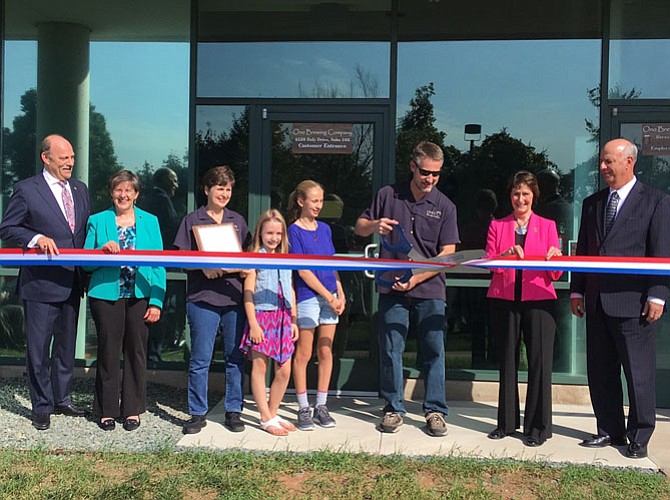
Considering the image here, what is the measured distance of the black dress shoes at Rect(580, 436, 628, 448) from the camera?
5.19 m

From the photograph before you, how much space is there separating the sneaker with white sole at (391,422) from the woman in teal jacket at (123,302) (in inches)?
70.4

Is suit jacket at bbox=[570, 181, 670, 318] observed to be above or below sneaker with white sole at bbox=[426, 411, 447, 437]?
above

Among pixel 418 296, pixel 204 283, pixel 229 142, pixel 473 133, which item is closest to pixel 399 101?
pixel 473 133

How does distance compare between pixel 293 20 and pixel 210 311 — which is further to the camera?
pixel 293 20

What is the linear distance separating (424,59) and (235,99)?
5.64 feet

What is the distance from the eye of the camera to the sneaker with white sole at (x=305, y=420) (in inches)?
219

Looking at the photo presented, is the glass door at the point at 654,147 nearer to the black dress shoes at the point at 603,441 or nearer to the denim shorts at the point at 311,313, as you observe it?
the black dress shoes at the point at 603,441

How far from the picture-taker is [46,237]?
5418 millimetres

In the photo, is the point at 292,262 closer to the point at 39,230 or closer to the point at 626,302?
the point at 39,230

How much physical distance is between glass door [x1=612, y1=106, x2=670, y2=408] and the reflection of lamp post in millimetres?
1139

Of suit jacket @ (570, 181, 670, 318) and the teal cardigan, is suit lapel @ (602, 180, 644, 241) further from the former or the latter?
the teal cardigan

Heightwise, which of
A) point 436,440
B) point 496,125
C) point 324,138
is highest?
point 496,125

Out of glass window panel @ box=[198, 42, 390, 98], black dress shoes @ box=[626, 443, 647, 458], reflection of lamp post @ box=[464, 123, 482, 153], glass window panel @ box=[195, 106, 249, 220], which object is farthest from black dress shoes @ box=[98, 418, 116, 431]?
reflection of lamp post @ box=[464, 123, 482, 153]

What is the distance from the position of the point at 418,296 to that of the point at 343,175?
1668mm
